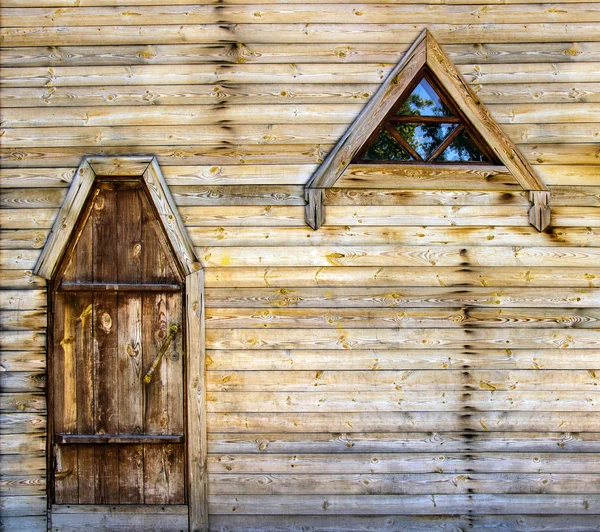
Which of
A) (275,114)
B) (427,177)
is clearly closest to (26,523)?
(275,114)

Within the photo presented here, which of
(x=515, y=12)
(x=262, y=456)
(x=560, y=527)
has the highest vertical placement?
(x=515, y=12)

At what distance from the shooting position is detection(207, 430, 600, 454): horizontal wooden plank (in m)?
3.41

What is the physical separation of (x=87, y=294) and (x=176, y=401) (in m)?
1.01

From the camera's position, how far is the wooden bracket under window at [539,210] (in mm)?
3399

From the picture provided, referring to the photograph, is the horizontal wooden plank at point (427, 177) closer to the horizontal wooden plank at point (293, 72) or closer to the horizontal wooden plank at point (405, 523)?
the horizontal wooden plank at point (293, 72)

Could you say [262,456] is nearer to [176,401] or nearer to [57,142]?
[176,401]

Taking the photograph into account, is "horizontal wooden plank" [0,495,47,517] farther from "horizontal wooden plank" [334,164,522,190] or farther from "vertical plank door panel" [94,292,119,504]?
"horizontal wooden plank" [334,164,522,190]

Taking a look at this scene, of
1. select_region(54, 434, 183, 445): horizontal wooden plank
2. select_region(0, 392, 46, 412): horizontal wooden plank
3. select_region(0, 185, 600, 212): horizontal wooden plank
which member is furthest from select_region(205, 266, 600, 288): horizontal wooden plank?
select_region(0, 392, 46, 412): horizontal wooden plank

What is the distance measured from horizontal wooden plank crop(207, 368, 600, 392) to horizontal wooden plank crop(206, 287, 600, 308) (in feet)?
1.58

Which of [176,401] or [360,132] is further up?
[360,132]

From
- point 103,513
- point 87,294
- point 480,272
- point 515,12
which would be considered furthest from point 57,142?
point 515,12

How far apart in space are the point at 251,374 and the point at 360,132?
190 cm

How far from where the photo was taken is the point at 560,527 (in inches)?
135

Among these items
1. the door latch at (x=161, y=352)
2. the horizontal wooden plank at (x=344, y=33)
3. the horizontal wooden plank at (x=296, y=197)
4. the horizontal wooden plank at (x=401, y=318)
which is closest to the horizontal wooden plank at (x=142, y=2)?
the horizontal wooden plank at (x=344, y=33)
